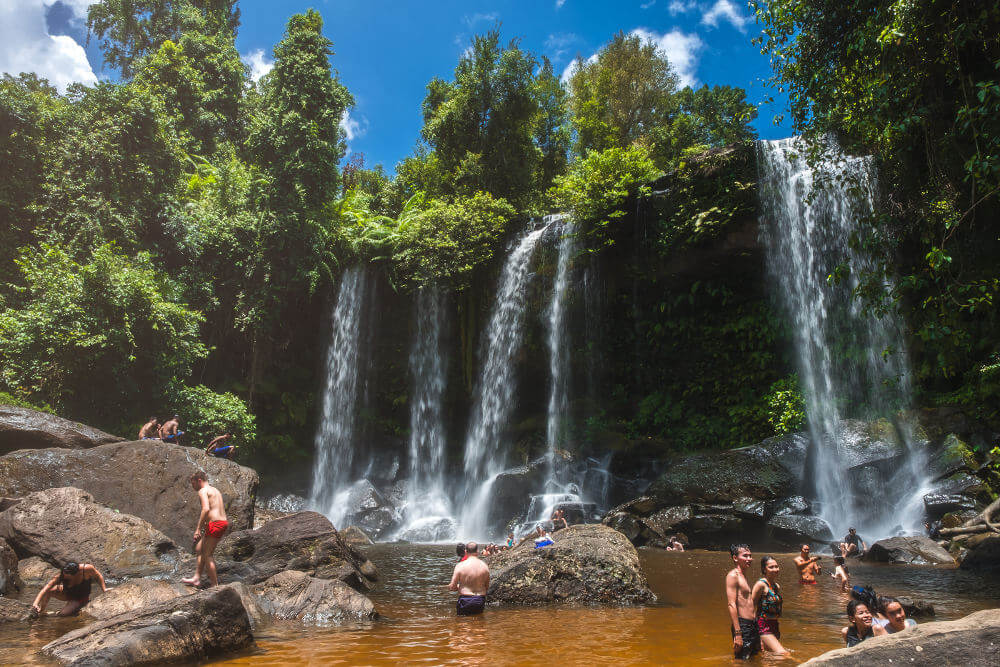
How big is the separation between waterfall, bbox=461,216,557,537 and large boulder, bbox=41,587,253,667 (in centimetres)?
1387

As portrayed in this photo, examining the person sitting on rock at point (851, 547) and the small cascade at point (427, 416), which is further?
the small cascade at point (427, 416)

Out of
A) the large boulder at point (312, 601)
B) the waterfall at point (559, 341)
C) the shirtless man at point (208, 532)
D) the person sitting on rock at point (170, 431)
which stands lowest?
the large boulder at point (312, 601)

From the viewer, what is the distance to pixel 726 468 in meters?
13.8

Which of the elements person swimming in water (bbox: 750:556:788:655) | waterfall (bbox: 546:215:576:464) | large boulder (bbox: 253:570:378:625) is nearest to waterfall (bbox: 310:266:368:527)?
waterfall (bbox: 546:215:576:464)

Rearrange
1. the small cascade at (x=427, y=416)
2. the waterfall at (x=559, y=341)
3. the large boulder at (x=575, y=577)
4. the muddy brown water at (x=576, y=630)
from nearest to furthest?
the muddy brown water at (x=576, y=630), the large boulder at (x=575, y=577), the waterfall at (x=559, y=341), the small cascade at (x=427, y=416)

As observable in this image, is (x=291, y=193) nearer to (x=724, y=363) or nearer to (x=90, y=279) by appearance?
(x=90, y=279)

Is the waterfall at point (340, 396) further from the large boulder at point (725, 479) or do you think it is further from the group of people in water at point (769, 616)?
the group of people in water at point (769, 616)

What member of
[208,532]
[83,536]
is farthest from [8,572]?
[208,532]

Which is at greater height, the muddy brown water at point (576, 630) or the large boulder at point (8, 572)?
the large boulder at point (8, 572)

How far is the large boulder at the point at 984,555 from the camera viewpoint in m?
8.88

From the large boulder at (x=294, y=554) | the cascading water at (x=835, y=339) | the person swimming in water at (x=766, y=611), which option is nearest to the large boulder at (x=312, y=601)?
the large boulder at (x=294, y=554)

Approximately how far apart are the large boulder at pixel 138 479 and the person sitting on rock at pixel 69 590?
4235 millimetres

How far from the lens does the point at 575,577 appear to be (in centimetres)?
774

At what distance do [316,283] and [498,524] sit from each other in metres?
11.3
